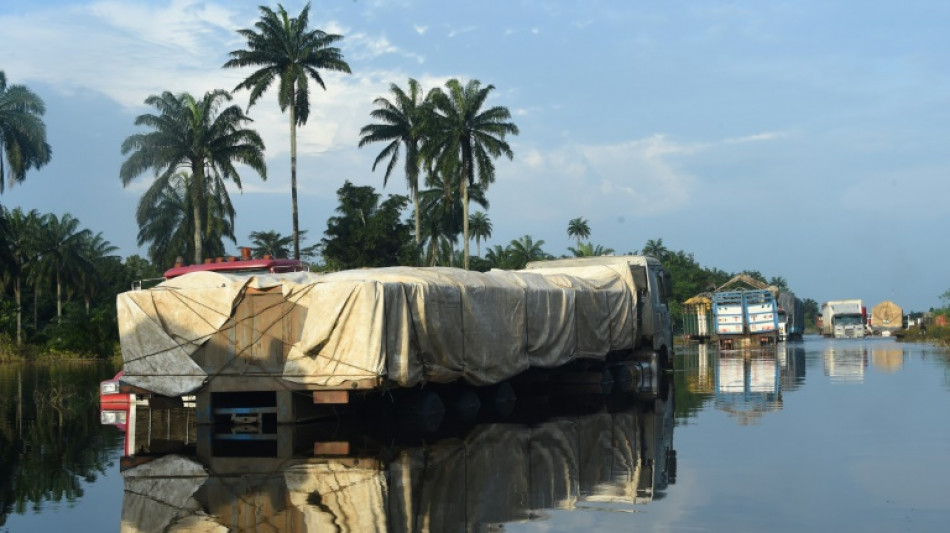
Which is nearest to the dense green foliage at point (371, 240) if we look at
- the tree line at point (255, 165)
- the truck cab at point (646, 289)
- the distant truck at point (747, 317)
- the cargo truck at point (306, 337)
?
the tree line at point (255, 165)

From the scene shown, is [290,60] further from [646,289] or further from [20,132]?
[646,289]

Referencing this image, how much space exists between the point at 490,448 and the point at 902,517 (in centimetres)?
562

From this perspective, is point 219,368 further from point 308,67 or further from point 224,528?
point 308,67

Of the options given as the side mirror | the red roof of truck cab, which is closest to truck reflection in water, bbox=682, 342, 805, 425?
the side mirror

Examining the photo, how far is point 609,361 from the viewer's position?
2444cm

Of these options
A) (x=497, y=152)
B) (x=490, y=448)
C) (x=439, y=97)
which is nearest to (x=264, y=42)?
(x=439, y=97)

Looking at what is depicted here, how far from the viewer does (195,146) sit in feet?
176

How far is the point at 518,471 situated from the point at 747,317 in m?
40.6

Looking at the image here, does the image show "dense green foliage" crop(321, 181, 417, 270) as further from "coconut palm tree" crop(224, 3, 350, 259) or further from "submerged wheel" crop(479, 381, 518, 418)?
"submerged wheel" crop(479, 381, 518, 418)

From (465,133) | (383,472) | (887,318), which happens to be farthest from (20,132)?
(887,318)

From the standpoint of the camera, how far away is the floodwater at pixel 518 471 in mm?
8781

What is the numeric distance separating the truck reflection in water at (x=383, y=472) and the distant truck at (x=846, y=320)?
216 ft

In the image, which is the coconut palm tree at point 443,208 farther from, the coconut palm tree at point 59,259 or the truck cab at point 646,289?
the truck cab at point 646,289

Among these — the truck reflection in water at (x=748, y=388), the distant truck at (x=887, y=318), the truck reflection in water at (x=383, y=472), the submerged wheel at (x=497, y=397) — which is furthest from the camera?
the distant truck at (x=887, y=318)
